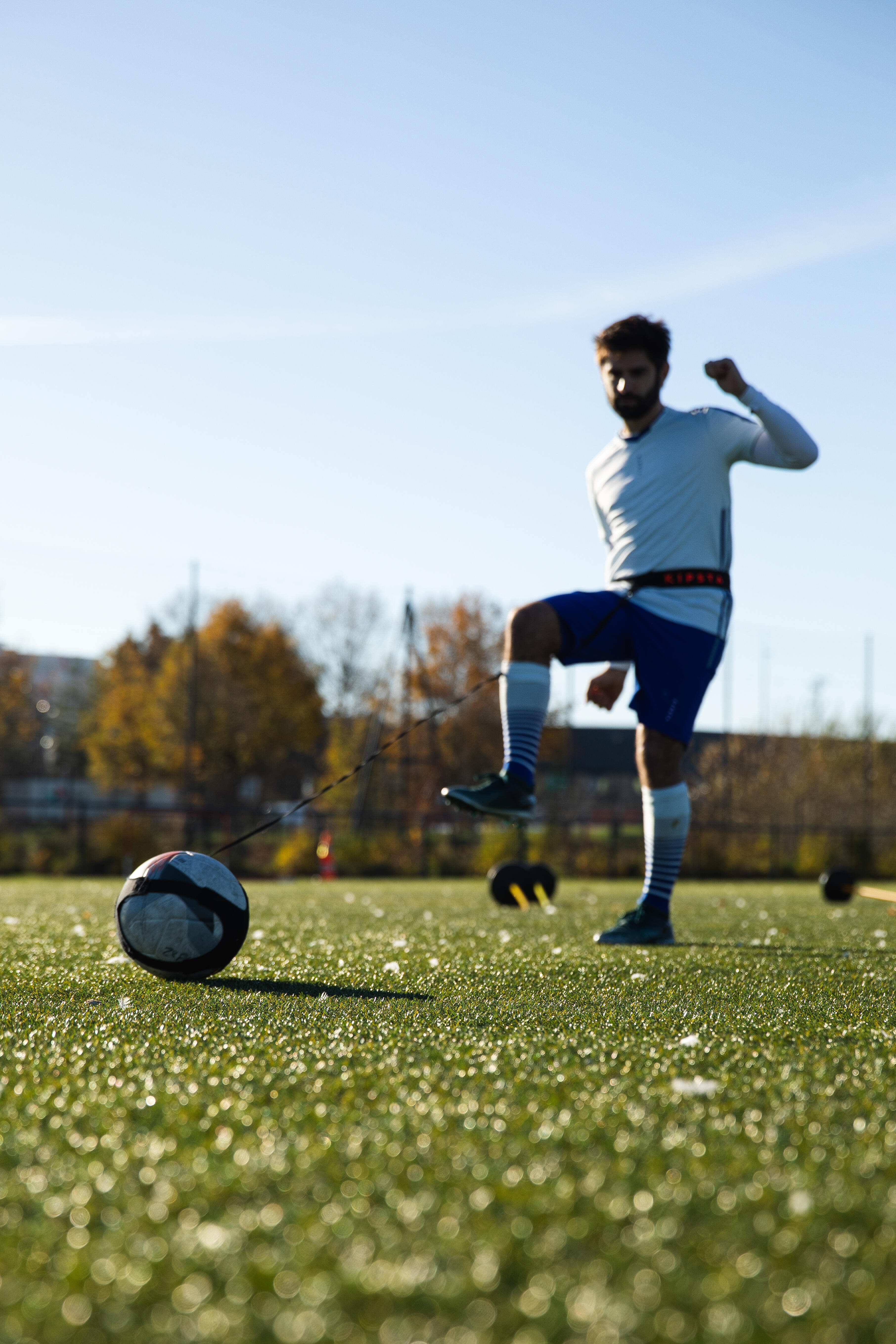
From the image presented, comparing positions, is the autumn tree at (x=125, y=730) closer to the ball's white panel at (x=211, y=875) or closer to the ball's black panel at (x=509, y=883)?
the ball's black panel at (x=509, y=883)

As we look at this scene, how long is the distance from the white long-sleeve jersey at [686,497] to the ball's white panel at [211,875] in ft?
7.35

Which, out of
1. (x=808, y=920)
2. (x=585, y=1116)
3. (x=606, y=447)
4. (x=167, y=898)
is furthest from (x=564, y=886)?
(x=585, y=1116)

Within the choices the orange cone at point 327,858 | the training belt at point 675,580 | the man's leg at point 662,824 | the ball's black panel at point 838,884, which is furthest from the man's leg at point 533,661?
the orange cone at point 327,858

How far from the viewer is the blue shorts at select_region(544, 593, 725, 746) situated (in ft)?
16.4

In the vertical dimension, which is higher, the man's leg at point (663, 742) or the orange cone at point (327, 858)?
the man's leg at point (663, 742)

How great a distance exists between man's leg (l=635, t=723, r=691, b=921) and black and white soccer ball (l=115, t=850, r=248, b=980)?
228 centimetres

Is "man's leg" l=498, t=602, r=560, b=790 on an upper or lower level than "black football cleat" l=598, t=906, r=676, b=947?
upper

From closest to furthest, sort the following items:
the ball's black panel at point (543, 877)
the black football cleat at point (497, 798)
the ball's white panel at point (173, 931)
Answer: the ball's white panel at point (173, 931) < the black football cleat at point (497, 798) < the ball's black panel at point (543, 877)

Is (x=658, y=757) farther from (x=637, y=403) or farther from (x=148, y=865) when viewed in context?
(x=148, y=865)

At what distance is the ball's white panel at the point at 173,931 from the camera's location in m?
3.68

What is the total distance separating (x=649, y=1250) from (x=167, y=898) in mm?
2670

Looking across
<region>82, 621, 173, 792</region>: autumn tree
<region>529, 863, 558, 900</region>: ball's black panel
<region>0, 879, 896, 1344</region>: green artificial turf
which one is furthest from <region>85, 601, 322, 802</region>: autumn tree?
<region>0, 879, 896, 1344</region>: green artificial turf

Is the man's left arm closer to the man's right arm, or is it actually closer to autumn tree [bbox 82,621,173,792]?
the man's right arm

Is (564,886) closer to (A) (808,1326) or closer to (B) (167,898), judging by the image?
(B) (167,898)
